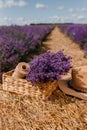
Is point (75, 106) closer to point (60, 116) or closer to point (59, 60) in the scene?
point (60, 116)

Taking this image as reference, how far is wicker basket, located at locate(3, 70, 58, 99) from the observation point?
3492mm

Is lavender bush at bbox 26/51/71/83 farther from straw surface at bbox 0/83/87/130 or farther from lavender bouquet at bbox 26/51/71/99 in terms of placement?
straw surface at bbox 0/83/87/130

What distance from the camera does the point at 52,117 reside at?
3.00 metres

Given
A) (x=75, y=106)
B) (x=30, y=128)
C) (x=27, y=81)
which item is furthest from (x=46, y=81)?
(x=30, y=128)

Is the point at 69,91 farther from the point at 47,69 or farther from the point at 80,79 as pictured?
the point at 47,69

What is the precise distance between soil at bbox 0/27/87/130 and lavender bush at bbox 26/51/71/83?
0.87ft

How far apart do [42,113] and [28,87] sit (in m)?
0.57

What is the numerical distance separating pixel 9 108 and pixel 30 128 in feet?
1.75

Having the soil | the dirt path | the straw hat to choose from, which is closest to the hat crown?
the straw hat

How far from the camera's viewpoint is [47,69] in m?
3.57

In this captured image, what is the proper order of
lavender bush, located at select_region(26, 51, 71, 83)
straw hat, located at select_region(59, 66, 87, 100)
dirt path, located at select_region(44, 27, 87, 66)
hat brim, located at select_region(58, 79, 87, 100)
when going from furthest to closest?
dirt path, located at select_region(44, 27, 87, 66) → straw hat, located at select_region(59, 66, 87, 100) → hat brim, located at select_region(58, 79, 87, 100) → lavender bush, located at select_region(26, 51, 71, 83)

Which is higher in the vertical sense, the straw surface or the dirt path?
the dirt path

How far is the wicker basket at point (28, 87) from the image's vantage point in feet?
11.5

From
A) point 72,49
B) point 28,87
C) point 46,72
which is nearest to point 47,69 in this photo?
point 46,72
